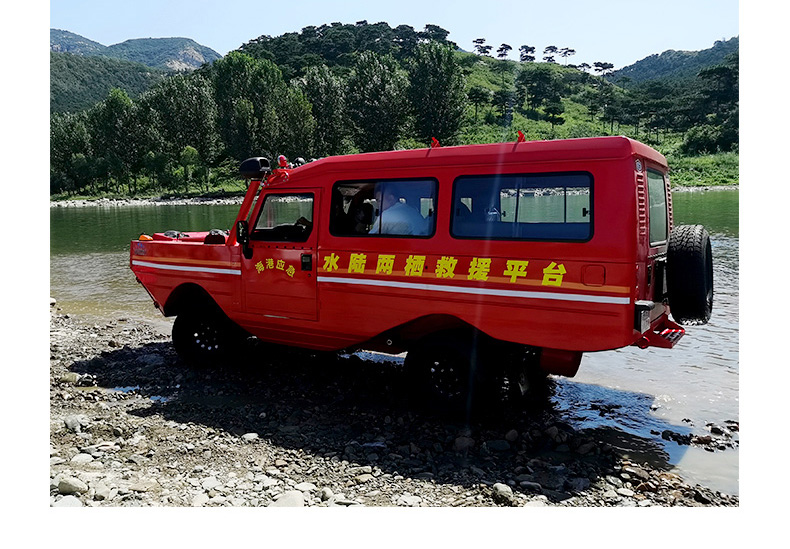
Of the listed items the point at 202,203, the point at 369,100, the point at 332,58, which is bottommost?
the point at 202,203

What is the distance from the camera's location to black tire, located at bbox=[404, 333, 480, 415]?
632 cm

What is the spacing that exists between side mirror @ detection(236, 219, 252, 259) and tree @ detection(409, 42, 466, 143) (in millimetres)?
69040

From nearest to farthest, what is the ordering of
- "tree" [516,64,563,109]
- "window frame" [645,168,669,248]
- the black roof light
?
1. "window frame" [645,168,669,248]
2. the black roof light
3. "tree" [516,64,563,109]

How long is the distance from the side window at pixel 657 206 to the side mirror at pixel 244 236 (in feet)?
15.6

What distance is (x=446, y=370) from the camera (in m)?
6.59

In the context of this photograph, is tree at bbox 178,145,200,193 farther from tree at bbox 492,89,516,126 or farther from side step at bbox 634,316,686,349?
side step at bbox 634,316,686,349

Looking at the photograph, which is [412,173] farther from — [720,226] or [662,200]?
[720,226]

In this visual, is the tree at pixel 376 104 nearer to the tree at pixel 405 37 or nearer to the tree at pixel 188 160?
the tree at pixel 188 160

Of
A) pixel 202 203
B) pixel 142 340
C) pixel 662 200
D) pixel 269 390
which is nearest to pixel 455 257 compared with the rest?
pixel 662 200

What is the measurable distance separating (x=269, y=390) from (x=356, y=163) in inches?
119

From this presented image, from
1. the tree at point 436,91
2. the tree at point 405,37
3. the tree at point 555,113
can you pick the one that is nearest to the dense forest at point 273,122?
the tree at point 436,91

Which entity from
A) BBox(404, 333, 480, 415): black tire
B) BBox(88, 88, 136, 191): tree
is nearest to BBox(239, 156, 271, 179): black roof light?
BBox(404, 333, 480, 415): black tire

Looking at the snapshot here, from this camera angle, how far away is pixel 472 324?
6246 millimetres

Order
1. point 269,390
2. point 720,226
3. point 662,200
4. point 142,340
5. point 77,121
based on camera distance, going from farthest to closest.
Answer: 1. point 77,121
2. point 720,226
3. point 142,340
4. point 269,390
5. point 662,200
